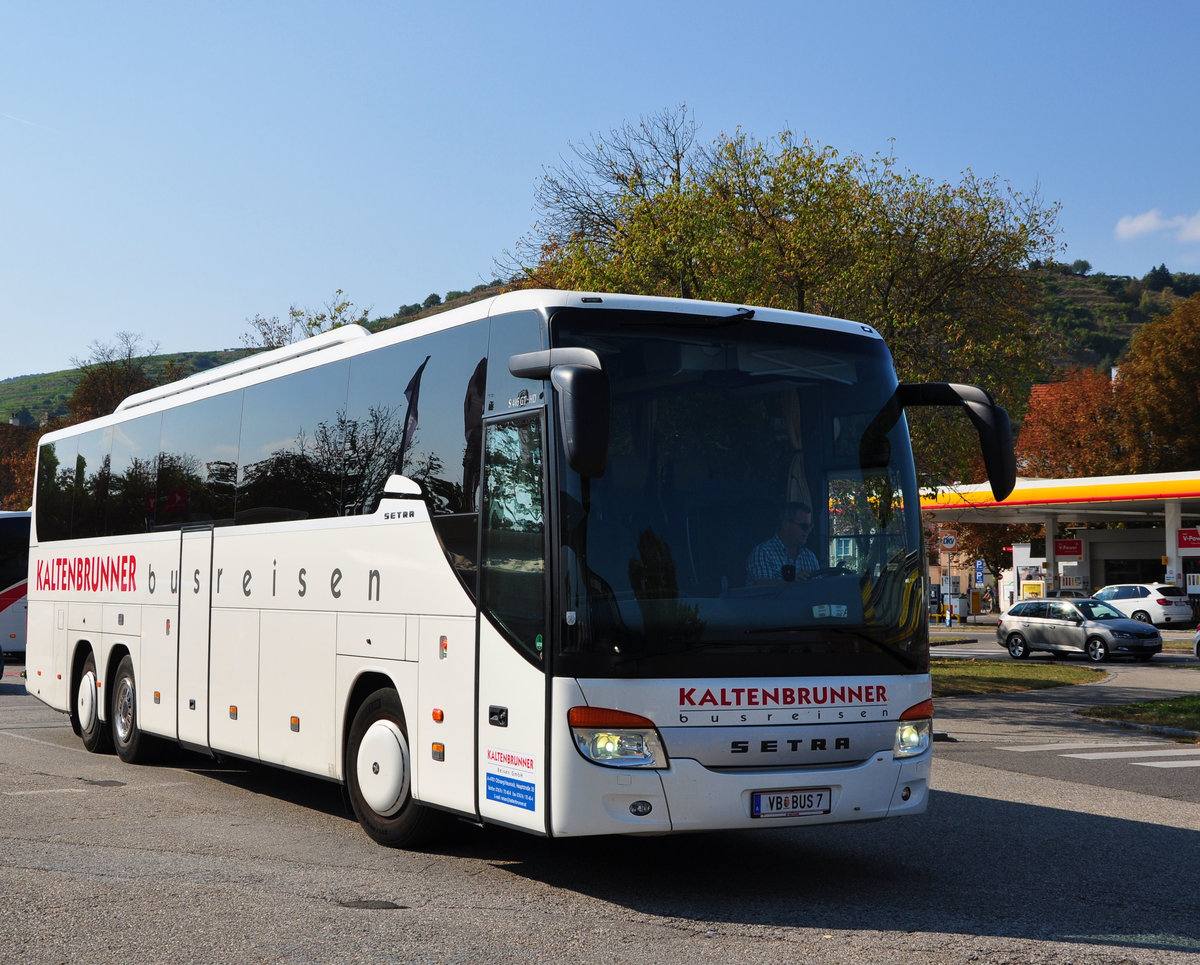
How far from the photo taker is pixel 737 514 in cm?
725

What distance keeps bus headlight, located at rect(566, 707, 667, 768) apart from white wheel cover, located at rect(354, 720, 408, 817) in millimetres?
1884

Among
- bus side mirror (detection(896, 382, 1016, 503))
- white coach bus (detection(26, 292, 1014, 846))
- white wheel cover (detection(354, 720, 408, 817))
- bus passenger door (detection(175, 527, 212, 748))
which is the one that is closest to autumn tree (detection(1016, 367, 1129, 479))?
bus passenger door (detection(175, 527, 212, 748))

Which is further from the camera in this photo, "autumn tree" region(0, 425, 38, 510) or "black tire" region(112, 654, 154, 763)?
"autumn tree" region(0, 425, 38, 510)

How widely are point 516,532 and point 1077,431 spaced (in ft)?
224

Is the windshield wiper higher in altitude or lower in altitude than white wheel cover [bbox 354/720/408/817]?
higher

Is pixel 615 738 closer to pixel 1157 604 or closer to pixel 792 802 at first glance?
pixel 792 802

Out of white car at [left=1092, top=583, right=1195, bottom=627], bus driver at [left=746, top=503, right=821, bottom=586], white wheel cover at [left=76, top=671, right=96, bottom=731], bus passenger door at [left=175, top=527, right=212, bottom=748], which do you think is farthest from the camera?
white car at [left=1092, top=583, right=1195, bottom=627]

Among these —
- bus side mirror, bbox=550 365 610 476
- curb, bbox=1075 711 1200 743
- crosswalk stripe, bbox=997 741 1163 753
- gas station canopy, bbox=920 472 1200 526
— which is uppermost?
gas station canopy, bbox=920 472 1200 526

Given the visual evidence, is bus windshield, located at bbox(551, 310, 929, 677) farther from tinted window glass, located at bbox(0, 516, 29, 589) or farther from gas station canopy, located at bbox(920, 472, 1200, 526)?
gas station canopy, located at bbox(920, 472, 1200, 526)

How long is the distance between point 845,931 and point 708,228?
16.1m

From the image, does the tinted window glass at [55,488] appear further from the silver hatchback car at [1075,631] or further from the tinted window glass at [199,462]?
the silver hatchback car at [1075,631]

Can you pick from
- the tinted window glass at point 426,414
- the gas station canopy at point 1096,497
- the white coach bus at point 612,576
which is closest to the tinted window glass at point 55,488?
the white coach bus at point 612,576

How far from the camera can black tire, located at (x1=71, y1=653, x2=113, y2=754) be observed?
1391 cm

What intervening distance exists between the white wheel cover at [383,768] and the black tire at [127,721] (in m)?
5.11
